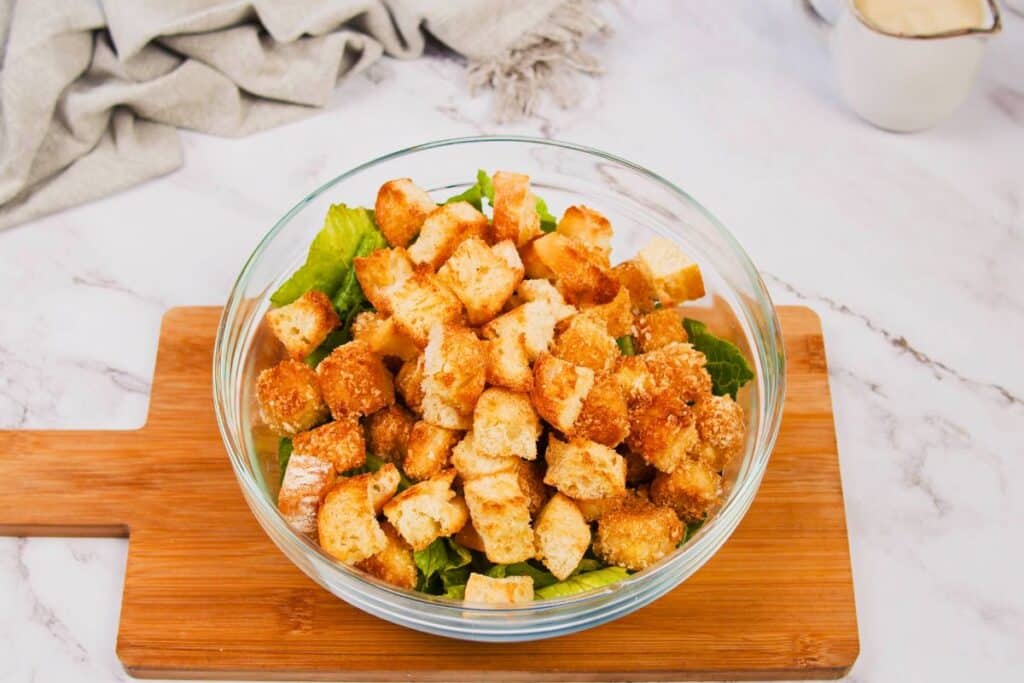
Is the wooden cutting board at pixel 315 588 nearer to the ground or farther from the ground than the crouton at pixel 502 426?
nearer to the ground

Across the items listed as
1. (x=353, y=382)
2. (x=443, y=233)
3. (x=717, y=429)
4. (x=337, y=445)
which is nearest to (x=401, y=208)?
(x=443, y=233)

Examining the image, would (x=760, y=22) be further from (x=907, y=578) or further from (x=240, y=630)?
(x=240, y=630)

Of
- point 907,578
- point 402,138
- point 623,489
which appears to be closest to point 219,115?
point 402,138

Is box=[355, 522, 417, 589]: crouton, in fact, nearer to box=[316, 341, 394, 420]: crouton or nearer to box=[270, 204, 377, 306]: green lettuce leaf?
box=[316, 341, 394, 420]: crouton

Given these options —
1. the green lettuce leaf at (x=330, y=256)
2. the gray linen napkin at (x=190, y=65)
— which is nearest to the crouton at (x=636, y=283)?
the green lettuce leaf at (x=330, y=256)

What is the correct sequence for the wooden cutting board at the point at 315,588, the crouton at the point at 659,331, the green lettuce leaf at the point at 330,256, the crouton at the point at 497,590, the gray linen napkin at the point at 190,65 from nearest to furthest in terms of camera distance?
the crouton at the point at 497,590 < the wooden cutting board at the point at 315,588 < the crouton at the point at 659,331 < the green lettuce leaf at the point at 330,256 < the gray linen napkin at the point at 190,65

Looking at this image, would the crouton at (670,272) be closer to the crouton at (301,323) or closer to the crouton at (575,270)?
the crouton at (575,270)

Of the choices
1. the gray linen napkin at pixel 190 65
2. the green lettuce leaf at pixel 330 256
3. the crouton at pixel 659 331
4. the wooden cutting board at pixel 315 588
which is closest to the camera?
the wooden cutting board at pixel 315 588

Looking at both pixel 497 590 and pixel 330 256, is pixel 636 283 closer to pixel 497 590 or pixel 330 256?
pixel 330 256
